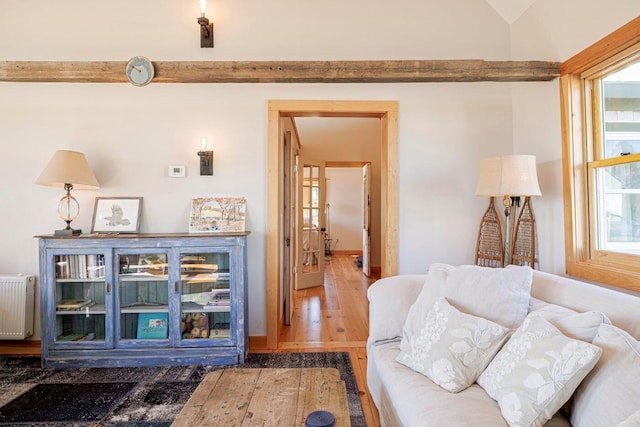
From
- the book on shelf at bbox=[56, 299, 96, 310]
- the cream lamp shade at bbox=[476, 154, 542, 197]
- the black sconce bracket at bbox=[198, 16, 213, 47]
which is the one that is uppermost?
the black sconce bracket at bbox=[198, 16, 213, 47]

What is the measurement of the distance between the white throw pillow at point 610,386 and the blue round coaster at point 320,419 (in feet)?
2.84

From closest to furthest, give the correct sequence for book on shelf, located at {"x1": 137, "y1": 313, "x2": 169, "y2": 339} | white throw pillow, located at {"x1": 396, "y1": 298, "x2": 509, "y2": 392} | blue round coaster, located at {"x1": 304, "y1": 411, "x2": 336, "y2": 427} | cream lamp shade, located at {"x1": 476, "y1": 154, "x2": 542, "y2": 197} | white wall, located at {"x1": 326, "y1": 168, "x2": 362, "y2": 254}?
blue round coaster, located at {"x1": 304, "y1": 411, "x2": 336, "y2": 427}, white throw pillow, located at {"x1": 396, "y1": 298, "x2": 509, "y2": 392}, cream lamp shade, located at {"x1": 476, "y1": 154, "x2": 542, "y2": 197}, book on shelf, located at {"x1": 137, "y1": 313, "x2": 169, "y2": 339}, white wall, located at {"x1": 326, "y1": 168, "x2": 362, "y2": 254}

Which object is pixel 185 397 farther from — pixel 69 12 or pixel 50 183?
pixel 69 12

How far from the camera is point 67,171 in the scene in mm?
2553

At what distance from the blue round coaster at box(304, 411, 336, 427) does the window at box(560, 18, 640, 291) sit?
6.35 ft

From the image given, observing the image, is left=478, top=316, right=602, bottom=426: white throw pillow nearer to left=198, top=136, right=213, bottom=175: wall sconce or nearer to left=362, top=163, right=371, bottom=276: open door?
left=198, top=136, right=213, bottom=175: wall sconce

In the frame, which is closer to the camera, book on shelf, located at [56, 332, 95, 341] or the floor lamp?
the floor lamp

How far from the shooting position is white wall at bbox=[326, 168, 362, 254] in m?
8.80

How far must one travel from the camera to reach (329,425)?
3.72ft

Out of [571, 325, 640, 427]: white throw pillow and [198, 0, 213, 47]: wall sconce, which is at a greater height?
[198, 0, 213, 47]: wall sconce

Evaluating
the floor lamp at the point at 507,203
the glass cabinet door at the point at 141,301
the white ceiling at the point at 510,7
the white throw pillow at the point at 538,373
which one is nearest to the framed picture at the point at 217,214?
the glass cabinet door at the point at 141,301

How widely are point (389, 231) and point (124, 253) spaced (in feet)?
7.23

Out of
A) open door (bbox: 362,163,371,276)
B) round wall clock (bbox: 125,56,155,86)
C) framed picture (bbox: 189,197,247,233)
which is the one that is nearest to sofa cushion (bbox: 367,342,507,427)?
framed picture (bbox: 189,197,247,233)

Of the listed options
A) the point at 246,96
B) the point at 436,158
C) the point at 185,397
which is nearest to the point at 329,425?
the point at 185,397
